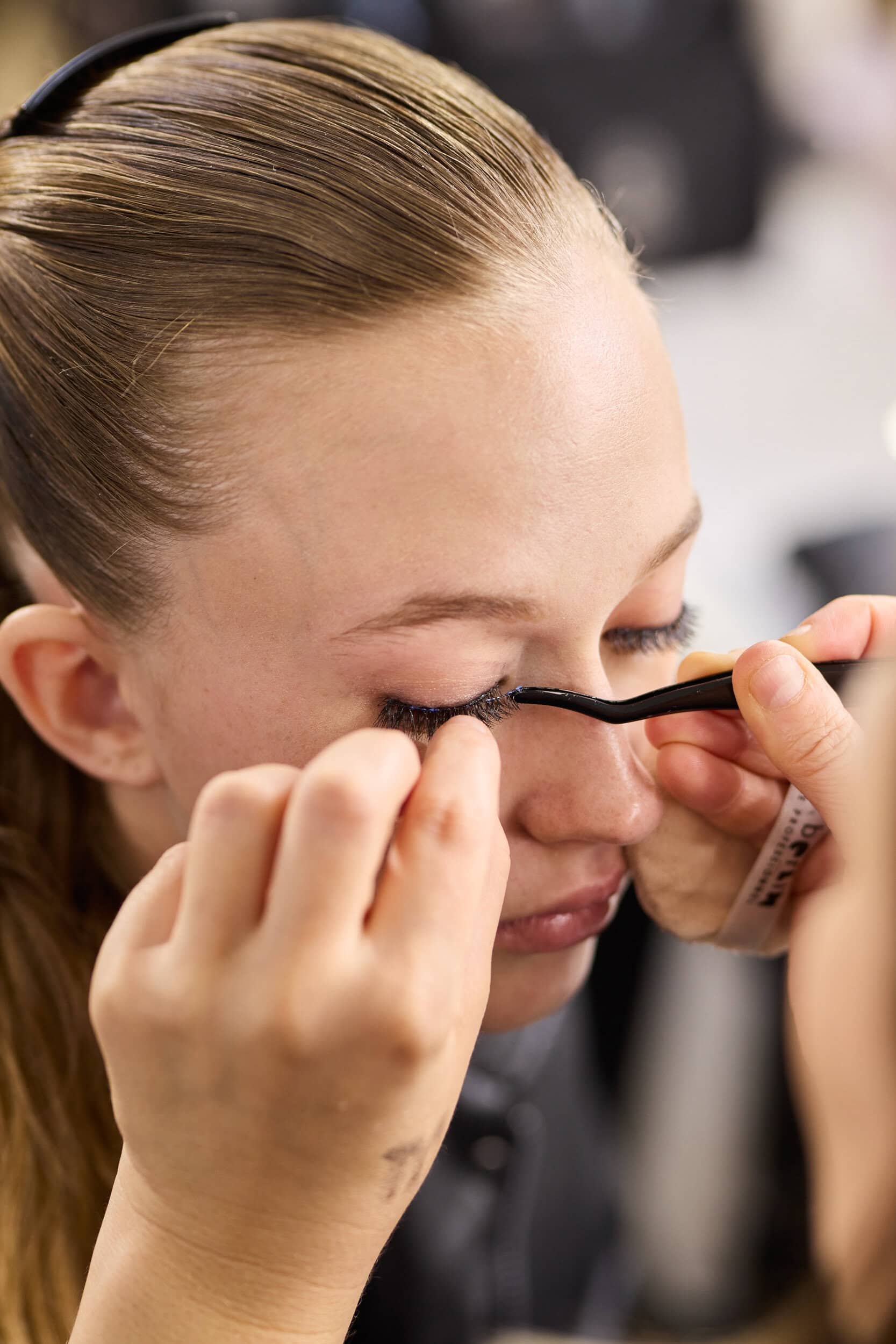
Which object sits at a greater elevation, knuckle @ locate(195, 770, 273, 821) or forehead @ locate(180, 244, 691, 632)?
forehead @ locate(180, 244, 691, 632)

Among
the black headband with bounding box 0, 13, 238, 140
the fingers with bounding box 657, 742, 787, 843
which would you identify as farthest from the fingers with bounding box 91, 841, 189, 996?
the black headband with bounding box 0, 13, 238, 140

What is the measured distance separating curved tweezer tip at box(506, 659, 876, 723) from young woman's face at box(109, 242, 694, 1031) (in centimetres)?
2

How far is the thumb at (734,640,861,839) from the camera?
61cm

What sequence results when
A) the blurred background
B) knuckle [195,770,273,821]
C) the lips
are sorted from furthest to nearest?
the blurred background, the lips, knuckle [195,770,273,821]

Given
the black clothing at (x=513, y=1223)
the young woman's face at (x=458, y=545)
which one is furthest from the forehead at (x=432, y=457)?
the black clothing at (x=513, y=1223)

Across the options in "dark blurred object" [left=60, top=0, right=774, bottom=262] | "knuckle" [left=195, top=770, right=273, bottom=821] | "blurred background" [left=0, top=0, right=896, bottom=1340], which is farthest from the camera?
"dark blurred object" [left=60, top=0, right=774, bottom=262]

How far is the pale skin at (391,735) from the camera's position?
464 mm

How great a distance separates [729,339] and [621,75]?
0.62 meters

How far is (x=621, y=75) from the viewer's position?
233 cm

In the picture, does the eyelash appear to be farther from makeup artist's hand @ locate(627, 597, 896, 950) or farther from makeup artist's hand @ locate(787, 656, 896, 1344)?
makeup artist's hand @ locate(787, 656, 896, 1344)

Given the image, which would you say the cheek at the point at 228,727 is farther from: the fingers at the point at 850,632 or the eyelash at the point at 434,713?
the fingers at the point at 850,632

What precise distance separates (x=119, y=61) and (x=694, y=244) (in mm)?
1903

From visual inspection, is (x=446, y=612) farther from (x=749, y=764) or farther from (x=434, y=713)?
(x=749, y=764)

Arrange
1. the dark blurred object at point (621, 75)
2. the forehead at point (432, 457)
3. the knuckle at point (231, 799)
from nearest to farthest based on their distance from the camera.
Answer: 1. the knuckle at point (231, 799)
2. the forehead at point (432, 457)
3. the dark blurred object at point (621, 75)
